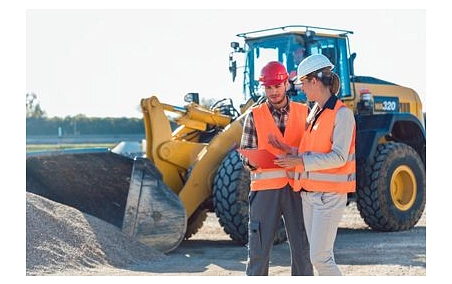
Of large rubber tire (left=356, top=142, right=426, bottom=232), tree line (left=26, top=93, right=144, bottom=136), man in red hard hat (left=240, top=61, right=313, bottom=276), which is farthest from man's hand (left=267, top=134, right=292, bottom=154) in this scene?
tree line (left=26, top=93, right=144, bottom=136)

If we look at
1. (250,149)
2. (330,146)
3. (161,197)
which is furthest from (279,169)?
(161,197)

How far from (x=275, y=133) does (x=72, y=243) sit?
314 cm

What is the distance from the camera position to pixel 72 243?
8.23m

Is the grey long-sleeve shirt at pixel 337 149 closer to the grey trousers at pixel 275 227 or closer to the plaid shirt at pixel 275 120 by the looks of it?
the grey trousers at pixel 275 227

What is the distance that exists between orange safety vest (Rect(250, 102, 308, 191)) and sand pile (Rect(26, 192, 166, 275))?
8.57ft

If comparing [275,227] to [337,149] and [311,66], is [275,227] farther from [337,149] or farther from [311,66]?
A: [311,66]

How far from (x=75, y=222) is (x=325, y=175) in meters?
3.99

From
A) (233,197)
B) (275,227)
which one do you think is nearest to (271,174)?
(275,227)

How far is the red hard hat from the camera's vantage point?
5.87 meters

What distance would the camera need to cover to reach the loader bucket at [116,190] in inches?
344

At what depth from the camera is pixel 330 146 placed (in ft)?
17.4

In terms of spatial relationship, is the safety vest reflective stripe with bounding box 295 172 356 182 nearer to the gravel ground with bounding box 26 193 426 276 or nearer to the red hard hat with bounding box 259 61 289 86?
the red hard hat with bounding box 259 61 289 86

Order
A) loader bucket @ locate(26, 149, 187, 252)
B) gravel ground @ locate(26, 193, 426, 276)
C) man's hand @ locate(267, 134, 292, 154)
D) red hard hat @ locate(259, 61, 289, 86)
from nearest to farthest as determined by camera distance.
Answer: man's hand @ locate(267, 134, 292, 154) → red hard hat @ locate(259, 61, 289, 86) → gravel ground @ locate(26, 193, 426, 276) → loader bucket @ locate(26, 149, 187, 252)

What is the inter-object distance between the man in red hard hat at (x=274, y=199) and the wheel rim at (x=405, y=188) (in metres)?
5.36
